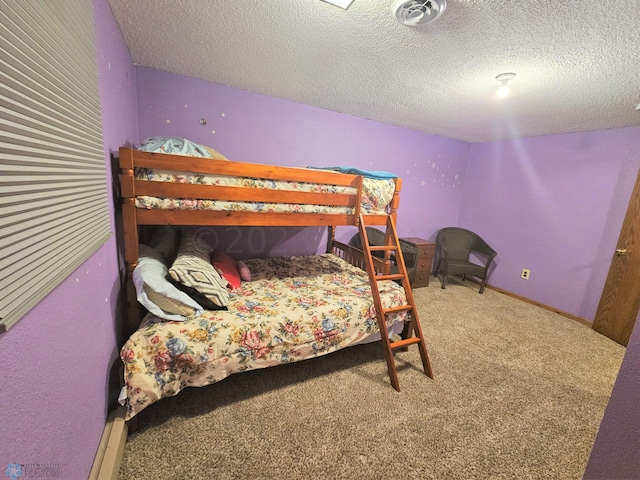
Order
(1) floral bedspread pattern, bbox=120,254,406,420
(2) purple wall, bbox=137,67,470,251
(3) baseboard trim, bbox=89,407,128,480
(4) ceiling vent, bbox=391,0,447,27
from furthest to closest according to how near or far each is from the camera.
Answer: (2) purple wall, bbox=137,67,470,251 → (1) floral bedspread pattern, bbox=120,254,406,420 → (4) ceiling vent, bbox=391,0,447,27 → (3) baseboard trim, bbox=89,407,128,480

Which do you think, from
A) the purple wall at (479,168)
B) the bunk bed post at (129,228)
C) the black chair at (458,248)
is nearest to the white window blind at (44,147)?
the bunk bed post at (129,228)

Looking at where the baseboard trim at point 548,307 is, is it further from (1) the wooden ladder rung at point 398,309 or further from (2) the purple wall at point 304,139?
(1) the wooden ladder rung at point 398,309

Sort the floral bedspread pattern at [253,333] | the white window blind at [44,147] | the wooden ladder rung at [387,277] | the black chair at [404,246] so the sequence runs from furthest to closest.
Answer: the black chair at [404,246], the wooden ladder rung at [387,277], the floral bedspread pattern at [253,333], the white window blind at [44,147]

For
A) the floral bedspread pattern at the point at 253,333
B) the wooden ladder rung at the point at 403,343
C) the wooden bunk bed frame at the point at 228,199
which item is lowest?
the wooden ladder rung at the point at 403,343

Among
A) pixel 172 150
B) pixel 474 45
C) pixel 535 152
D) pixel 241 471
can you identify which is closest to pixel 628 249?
pixel 535 152

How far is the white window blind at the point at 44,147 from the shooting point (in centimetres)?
56

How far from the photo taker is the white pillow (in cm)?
140

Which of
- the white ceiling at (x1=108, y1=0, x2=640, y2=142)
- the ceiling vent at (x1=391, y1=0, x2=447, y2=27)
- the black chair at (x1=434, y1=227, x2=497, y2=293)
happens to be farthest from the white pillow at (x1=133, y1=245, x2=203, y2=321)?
the black chair at (x1=434, y1=227, x2=497, y2=293)

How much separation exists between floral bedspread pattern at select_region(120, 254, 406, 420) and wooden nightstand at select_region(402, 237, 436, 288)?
1.55m

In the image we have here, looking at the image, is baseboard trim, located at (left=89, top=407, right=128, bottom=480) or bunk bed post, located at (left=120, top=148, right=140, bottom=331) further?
bunk bed post, located at (left=120, top=148, right=140, bottom=331)

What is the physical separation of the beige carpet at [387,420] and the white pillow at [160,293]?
1.98ft

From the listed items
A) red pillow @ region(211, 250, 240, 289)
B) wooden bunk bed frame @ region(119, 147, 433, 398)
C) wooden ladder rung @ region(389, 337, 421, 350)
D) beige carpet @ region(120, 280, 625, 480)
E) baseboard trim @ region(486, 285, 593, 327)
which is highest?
wooden bunk bed frame @ region(119, 147, 433, 398)

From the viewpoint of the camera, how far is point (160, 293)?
1405 millimetres

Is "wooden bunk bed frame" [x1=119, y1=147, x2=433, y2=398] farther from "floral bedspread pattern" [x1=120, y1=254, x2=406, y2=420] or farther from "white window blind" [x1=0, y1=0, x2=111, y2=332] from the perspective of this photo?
"white window blind" [x1=0, y1=0, x2=111, y2=332]
